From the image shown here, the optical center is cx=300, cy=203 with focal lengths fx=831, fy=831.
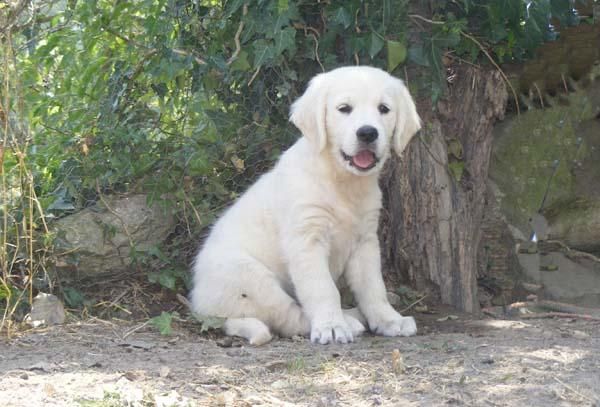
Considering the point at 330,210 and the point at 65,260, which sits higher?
the point at 330,210

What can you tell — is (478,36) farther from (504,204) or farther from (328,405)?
(328,405)

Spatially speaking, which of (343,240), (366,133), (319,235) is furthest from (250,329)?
(366,133)

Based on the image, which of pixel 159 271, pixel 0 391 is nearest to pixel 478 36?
pixel 159 271

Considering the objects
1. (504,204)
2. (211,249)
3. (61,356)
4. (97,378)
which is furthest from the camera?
(504,204)

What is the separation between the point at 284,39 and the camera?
518cm

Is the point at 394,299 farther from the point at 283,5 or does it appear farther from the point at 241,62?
the point at 283,5

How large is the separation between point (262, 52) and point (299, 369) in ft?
7.69

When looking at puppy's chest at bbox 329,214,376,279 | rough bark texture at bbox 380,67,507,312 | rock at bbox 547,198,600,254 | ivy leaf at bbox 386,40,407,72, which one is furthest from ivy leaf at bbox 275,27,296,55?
rock at bbox 547,198,600,254

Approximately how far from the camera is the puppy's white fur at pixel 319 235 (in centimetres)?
458

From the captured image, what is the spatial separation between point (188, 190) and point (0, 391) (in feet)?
9.14

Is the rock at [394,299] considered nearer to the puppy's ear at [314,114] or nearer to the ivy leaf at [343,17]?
the puppy's ear at [314,114]

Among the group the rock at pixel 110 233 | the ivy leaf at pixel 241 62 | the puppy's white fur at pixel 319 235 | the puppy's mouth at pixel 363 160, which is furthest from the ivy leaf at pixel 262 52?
the rock at pixel 110 233

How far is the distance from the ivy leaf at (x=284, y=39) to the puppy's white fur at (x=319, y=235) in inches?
19.1

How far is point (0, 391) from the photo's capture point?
10.7 feet
